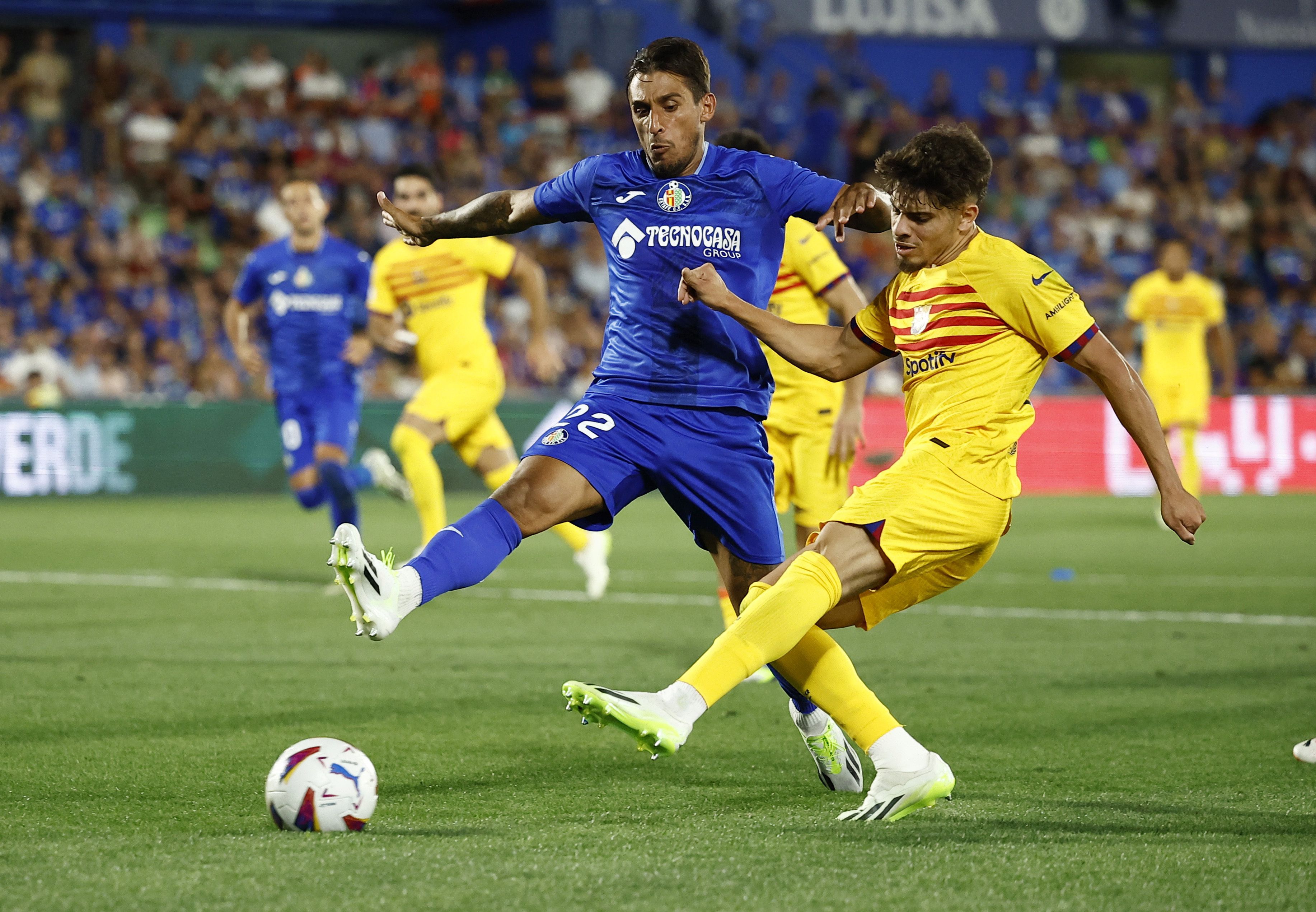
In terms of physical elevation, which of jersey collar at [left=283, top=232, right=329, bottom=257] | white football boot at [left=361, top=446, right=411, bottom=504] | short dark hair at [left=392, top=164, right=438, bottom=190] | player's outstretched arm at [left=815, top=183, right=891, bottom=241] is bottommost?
white football boot at [left=361, top=446, right=411, bottom=504]

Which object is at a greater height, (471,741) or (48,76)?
(48,76)

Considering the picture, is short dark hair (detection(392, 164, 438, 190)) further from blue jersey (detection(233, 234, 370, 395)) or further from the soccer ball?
the soccer ball

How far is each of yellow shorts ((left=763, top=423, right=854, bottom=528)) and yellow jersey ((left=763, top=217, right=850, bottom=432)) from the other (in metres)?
0.05

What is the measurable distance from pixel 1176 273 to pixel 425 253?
8.17 metres

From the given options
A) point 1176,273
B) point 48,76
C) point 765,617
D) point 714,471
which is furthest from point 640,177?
point 48,76

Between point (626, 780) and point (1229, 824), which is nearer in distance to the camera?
point (1229, 824)

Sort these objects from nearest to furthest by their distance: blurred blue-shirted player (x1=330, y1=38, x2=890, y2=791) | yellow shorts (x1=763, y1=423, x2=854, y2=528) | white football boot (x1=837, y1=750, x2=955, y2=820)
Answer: white football boot (x1=837, y1=750, x2=955, y2=820) < blurred blue-shirted player (x1=330, y1=38, x2=890, y2=791) < yellow shorts (x1=763, y1=423, x2=854, y2=528)

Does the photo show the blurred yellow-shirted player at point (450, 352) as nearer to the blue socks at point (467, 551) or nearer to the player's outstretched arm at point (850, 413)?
the player's outstretched arm at point (850, 413)

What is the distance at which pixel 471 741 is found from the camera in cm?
567

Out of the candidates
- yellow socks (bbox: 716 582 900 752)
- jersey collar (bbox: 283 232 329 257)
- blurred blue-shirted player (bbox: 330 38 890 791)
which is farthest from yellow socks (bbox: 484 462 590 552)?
Answer: yellow socks (bbox: 716 582 900 752)

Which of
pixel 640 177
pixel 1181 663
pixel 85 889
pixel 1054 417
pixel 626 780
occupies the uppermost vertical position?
pixel 640 177

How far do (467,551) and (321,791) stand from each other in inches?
29.6

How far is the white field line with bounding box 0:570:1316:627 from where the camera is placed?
30.3 feet

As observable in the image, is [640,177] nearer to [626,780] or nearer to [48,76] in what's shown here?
[626,780]
